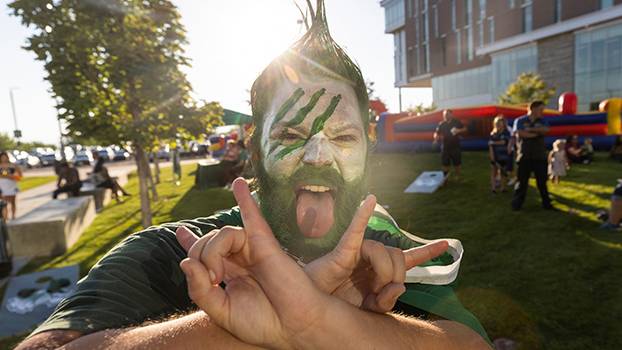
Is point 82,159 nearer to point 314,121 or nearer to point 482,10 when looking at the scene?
point 314,121

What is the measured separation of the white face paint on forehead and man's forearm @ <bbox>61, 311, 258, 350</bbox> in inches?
23.6

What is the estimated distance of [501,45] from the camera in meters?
35.5

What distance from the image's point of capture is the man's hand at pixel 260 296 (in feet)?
3.01

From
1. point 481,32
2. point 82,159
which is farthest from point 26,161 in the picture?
point 481,32

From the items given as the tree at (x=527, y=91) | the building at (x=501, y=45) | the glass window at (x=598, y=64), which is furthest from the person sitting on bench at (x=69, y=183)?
the glass window at (x=598, y=64)

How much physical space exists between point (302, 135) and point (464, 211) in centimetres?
725

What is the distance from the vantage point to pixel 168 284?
1.29 m

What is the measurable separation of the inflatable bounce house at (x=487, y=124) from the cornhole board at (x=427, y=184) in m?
5.73

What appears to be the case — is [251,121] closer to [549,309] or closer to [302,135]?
[302,135]

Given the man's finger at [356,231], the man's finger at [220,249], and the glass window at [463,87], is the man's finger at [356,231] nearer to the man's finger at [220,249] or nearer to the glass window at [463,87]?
the man's finger at [220,249]

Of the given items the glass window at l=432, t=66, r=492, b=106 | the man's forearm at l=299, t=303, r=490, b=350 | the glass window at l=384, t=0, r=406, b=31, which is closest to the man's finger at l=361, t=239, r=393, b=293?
the man's forearm at l=299, t=303, r=490, b=350

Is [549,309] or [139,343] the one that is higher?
[139,343]

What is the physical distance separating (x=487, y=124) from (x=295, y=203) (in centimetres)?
1638

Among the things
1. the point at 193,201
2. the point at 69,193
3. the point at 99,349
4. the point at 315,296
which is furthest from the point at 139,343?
the point at 69,193
